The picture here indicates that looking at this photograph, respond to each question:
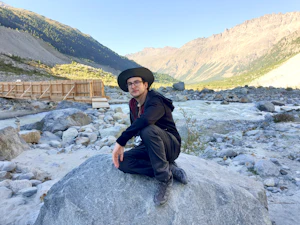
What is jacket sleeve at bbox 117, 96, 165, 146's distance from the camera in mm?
2570

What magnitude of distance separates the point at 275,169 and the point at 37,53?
89.3 meters

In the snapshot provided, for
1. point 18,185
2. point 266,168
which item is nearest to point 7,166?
point 18,185

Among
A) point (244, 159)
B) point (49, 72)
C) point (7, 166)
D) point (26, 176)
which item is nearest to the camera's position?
point (26, 176)

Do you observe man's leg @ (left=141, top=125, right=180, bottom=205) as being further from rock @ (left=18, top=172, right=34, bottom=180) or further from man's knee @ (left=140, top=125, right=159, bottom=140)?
rock @ (left=18, top=172, right=34, bottom=180)

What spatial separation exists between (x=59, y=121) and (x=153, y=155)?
8.57 m

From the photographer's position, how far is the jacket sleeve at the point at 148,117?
257 cm

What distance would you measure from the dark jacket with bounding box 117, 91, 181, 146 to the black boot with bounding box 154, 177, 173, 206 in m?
0.60

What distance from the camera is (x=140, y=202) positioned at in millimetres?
2738

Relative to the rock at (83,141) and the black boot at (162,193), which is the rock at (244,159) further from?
the rock at (83,141)

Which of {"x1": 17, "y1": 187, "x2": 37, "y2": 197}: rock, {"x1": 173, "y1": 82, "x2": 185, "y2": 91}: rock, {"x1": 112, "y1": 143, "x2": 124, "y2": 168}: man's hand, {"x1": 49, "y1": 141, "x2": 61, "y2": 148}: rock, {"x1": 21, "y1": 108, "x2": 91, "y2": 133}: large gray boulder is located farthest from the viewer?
{"x1": 173, "y1": 82, "x2": 185, "y2": 91}: rock

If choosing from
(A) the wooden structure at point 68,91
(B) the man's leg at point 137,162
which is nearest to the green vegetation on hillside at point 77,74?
(A) the wooden structure at point 68,91

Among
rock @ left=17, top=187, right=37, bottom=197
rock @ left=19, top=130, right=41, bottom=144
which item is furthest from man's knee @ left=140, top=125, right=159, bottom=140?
rock @ left=19, top=130, right=41, bottom=144

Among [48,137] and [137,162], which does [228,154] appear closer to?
[137,162]

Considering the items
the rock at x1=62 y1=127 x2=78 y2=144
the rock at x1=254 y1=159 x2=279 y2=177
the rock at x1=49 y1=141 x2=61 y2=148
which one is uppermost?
the rock at x1=254 y1=159 x2=279 y2=177
